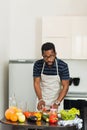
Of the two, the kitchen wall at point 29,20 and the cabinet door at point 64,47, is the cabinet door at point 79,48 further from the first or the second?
the kitchen wall at point 29,20

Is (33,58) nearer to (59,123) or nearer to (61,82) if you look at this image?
(61,82)

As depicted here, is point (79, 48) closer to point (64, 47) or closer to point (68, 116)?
point (64, 47)

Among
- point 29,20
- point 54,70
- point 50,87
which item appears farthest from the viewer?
point 29,20

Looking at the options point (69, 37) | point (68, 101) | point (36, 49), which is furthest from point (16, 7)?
point (68, 101)

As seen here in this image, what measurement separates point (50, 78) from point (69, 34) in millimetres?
1087

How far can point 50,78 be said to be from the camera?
264 centimetres

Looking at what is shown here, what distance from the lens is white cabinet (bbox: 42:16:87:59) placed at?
11.7ft

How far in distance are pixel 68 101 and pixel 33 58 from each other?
2.74 feet

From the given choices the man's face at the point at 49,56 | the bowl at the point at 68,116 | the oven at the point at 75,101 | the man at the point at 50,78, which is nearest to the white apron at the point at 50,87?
the man at the point at 50,78

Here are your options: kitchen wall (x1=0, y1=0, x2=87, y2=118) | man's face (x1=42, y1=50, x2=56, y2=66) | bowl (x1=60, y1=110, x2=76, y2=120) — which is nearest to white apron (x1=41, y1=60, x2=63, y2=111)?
man's face (x1=42, y1=50, x2=56, y2=66)

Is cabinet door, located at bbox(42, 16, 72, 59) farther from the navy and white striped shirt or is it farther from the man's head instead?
the man's head

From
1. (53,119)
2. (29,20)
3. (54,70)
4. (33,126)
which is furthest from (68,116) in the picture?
(29,20)

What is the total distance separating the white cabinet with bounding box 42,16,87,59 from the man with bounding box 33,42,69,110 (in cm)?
97

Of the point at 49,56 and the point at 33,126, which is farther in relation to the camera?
the point at 49,56
